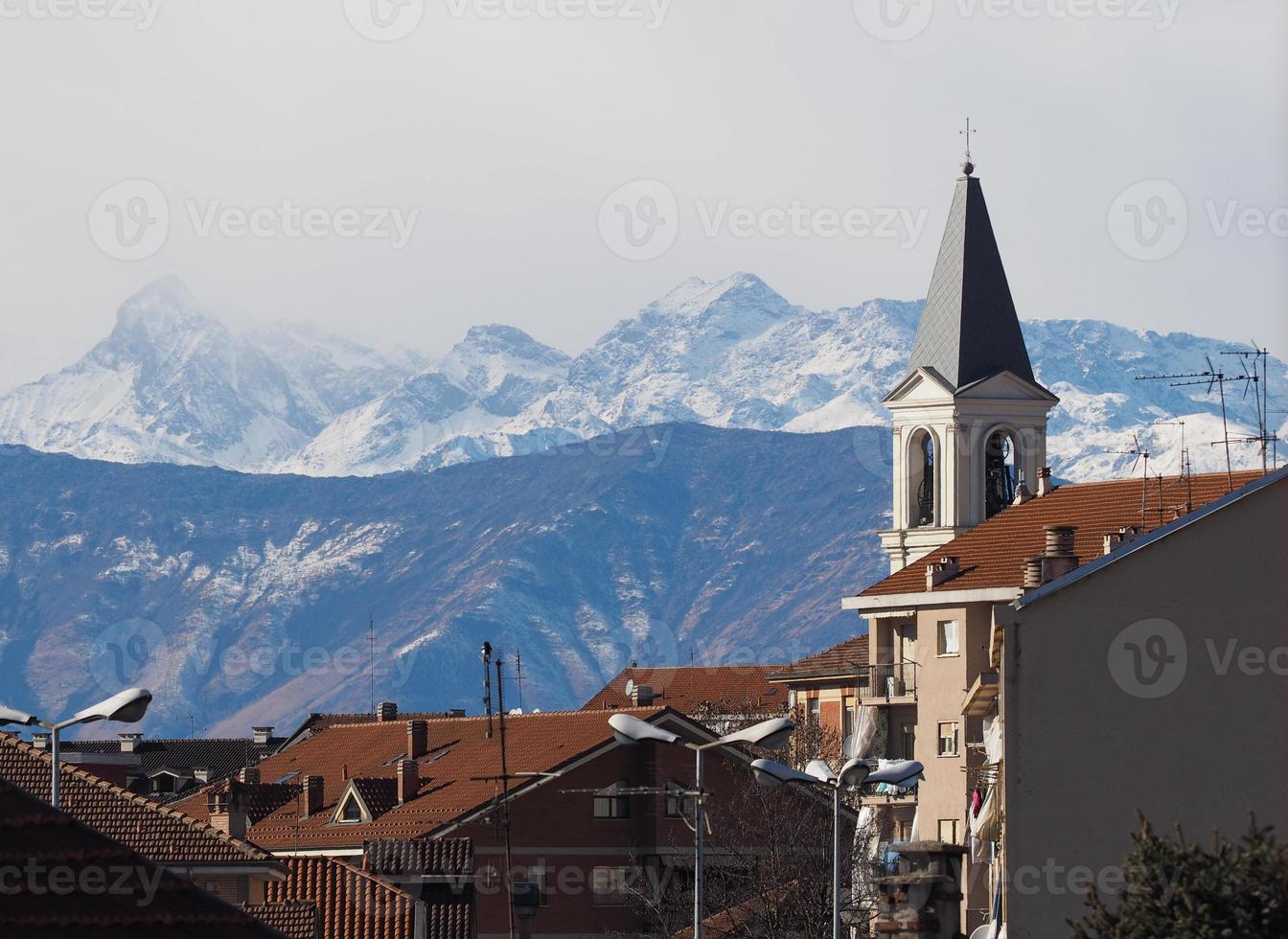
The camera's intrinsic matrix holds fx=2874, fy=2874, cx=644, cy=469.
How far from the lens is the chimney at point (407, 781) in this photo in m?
73.4

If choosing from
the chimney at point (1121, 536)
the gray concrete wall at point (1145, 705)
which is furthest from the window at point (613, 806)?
the gray concrete wall at point (1145, 705)

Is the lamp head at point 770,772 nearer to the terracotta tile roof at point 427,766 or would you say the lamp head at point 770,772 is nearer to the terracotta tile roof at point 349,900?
the terracotta tile roof at point 349,900

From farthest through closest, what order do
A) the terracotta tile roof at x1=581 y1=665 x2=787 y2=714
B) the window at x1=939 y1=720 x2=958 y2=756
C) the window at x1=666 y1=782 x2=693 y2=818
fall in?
the terracotta tile roof at x1=581 y1=665 x2=787 y2=714
the window at x1=666 y1=782 x2=693 y2=818
the window at x1=939 y1=720 x2=958 y2=756

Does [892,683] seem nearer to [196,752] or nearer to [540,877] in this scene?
[540,877]

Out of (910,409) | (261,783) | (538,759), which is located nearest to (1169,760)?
(538,759)

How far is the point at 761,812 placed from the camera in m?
70.8

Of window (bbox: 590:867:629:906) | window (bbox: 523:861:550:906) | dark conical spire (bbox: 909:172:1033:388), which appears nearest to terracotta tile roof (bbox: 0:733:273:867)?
window (bbox: 523:861:550:906)

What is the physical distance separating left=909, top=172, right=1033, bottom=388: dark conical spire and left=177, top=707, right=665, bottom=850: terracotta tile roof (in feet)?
107

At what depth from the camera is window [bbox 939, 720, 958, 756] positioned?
67.1 metres

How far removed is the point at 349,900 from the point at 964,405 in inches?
2319

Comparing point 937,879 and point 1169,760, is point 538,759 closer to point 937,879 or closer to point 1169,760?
point 1169,760

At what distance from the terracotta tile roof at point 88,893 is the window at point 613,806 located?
57841mm

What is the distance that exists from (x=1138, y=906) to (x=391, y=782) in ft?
180

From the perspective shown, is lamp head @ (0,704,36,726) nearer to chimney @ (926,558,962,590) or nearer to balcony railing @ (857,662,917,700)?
chimney @ (926,558,962,590)
